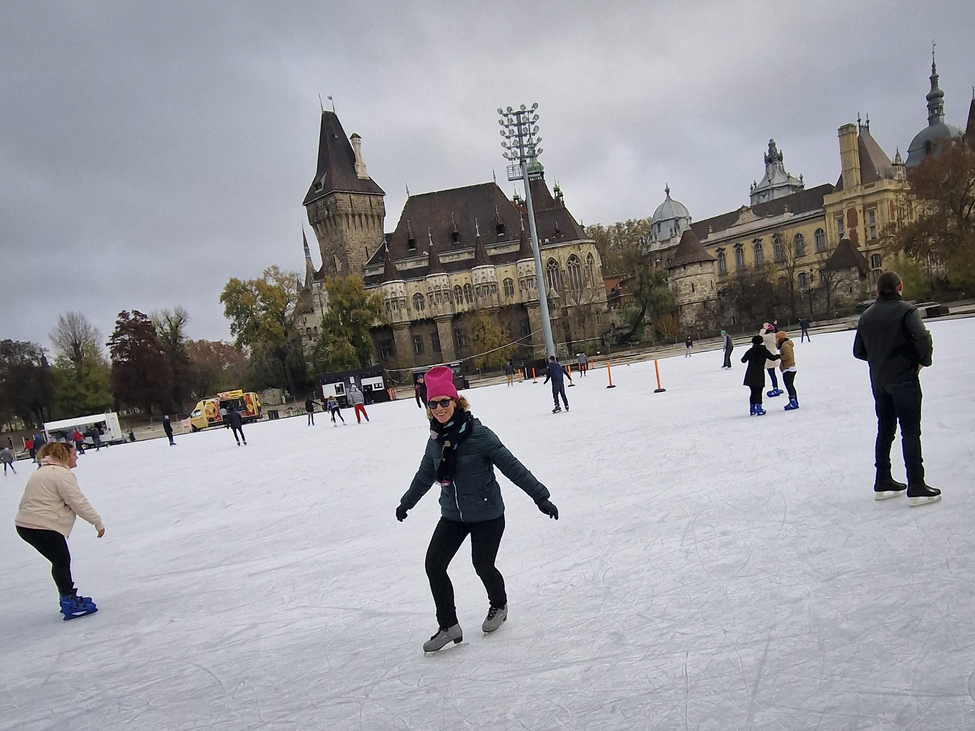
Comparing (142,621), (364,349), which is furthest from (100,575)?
(364,349)

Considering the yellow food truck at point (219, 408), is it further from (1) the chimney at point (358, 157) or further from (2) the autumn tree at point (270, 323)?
(1) the chimney at point (358, 157)

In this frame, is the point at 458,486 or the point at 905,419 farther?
the point at 905,419

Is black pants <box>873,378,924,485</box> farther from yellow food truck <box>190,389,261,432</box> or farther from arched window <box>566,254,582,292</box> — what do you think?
arched window <box>566,254,582,292</box>

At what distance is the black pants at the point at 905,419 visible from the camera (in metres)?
3.42

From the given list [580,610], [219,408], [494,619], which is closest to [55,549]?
[494,619]

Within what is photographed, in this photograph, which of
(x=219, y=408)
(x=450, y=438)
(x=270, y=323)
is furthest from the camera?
(x=270, y=323)

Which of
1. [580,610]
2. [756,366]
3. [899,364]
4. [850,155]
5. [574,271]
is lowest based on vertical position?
[580,610]

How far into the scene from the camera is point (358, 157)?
5756 centimetres

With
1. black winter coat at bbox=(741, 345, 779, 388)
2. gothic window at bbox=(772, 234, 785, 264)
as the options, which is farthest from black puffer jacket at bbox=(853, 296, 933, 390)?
gothic window at bbox=(772, 234, 785, 264)

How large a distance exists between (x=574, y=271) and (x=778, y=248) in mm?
23870

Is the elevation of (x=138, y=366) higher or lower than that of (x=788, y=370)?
higher

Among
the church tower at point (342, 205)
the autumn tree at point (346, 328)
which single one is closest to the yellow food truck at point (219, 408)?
the autumn tree at point (346, 328)

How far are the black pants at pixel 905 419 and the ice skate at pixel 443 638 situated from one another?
9.05ft

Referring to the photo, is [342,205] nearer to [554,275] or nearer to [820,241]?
[554,275]
